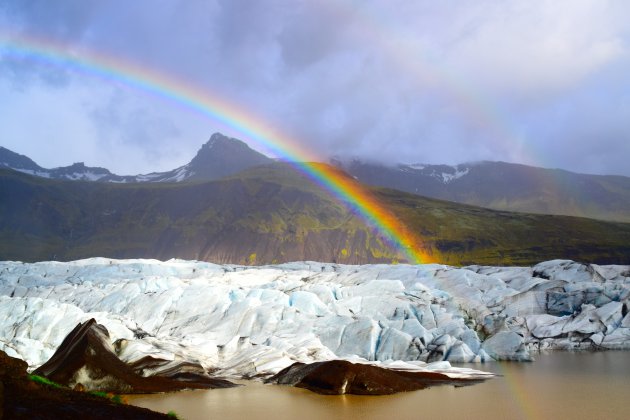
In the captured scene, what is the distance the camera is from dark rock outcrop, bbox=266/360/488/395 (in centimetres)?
3159

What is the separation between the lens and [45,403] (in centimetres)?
1521

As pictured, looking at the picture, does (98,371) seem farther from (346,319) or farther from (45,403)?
(346,319)

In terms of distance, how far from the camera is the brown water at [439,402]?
25344mm

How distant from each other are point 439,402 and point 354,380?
5258 millimetres

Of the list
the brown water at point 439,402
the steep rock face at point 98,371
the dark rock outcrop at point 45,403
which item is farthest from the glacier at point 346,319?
the dark rock outcrop at point 45,403

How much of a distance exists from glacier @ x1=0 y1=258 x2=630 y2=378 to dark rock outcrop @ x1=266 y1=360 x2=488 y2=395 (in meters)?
3.52

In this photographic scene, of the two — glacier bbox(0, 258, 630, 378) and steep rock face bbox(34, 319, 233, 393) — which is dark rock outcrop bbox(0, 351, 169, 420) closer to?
steep rock face bbox(34, 319, 233, 393)

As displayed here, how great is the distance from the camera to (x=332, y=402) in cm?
2912

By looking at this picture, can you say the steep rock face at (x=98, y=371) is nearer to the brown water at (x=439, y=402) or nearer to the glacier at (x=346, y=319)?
the brown water at (x=439, y=402)

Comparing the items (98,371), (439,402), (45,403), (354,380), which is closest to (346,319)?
(354,380)

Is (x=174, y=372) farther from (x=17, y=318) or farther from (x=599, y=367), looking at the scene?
(x=599, y=367)

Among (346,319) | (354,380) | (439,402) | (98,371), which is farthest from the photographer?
(346,319)

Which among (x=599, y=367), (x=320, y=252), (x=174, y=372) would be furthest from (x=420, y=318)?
(x=320, y=252)

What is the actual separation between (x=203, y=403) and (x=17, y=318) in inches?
923
